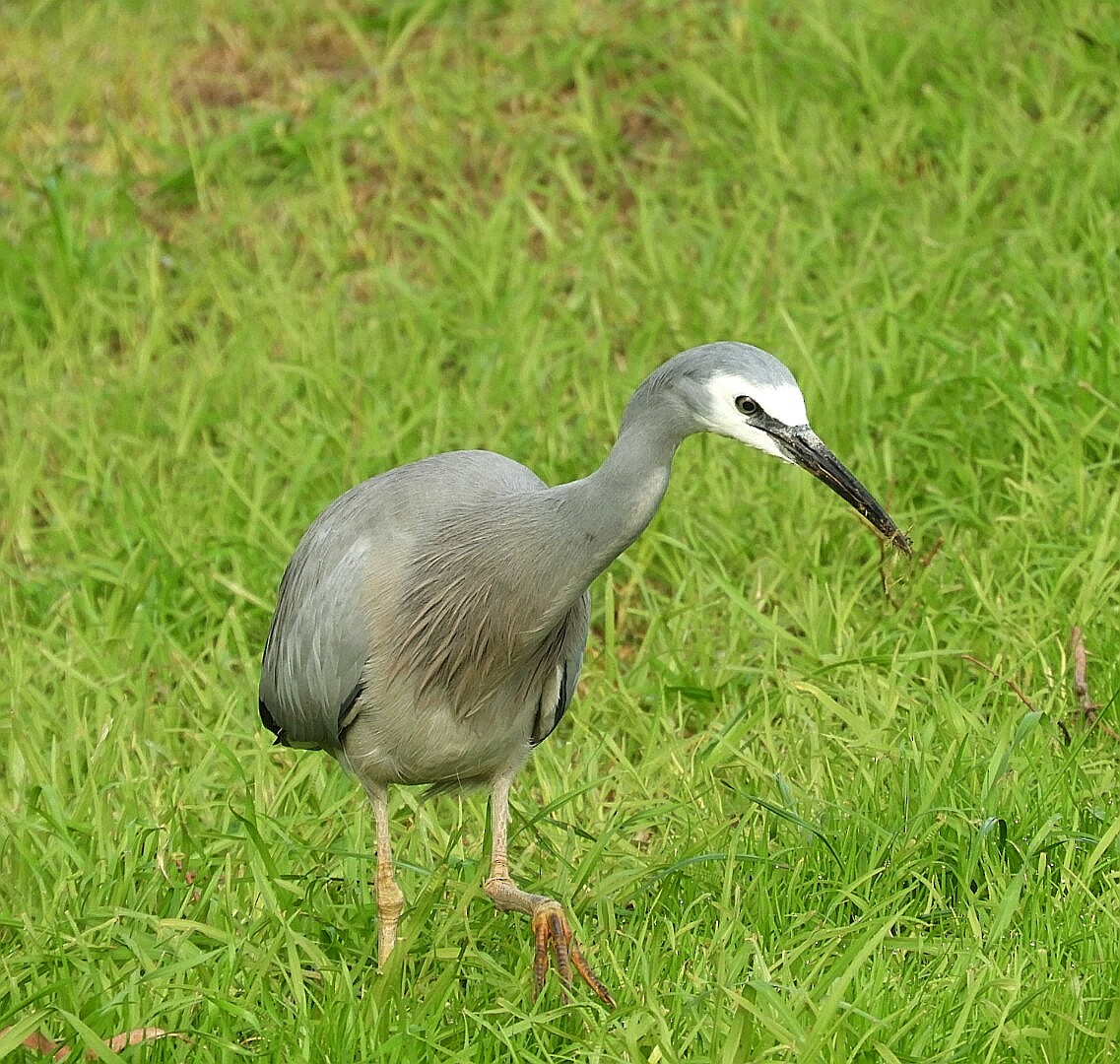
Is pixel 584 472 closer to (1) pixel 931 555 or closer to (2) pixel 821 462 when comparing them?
(1) pixel 931 555

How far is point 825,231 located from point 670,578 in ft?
6.09

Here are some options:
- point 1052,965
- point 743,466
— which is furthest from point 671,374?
point 743,466

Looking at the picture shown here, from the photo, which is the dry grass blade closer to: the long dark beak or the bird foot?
the bird foot

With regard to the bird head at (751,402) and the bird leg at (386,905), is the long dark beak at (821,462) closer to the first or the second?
the bird head at (751,402)

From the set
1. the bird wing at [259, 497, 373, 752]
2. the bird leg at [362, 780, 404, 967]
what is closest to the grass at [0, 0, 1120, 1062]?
the bird leg at [362, 780, 404, 967]

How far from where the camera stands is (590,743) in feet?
16.1

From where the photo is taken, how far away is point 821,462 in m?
3.48

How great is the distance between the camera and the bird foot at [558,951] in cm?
373

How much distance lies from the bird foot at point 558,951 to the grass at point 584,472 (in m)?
0.05

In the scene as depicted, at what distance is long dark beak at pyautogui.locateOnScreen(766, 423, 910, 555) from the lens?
136 inches

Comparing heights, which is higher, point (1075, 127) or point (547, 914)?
point (1075, 127)

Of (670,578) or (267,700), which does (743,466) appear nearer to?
(670,578)

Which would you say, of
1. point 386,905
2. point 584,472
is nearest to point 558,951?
point 386,905

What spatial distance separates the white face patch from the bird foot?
44.6 inches
